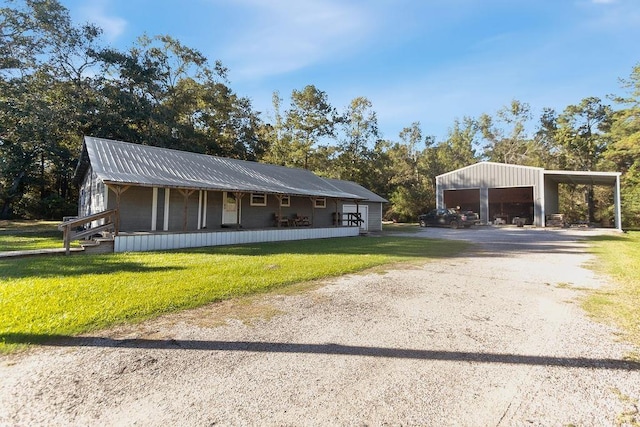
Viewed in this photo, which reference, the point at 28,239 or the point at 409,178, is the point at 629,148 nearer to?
the point at 409,178

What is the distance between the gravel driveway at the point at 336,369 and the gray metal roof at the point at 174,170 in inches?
305

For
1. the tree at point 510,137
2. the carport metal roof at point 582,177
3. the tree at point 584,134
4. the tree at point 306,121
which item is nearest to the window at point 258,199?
the tree at point 306,121

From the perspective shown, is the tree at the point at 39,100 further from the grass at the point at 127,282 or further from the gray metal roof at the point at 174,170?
the grass at the point at 127,282

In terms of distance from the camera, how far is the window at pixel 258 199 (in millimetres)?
15242

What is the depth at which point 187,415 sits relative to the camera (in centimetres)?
217

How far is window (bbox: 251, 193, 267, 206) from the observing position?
50.0 feet

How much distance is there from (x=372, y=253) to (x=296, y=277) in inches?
169

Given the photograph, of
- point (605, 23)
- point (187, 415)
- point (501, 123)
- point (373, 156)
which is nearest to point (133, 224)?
point (187, 415)

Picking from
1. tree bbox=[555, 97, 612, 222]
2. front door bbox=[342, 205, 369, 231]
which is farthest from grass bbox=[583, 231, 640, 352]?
tree bbox=[555, 97, 612, 222]

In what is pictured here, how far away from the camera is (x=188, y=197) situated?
40.3 feet

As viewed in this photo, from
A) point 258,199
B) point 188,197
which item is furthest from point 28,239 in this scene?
point 258,199

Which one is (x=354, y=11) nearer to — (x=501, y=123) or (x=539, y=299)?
(x=539, y=299)

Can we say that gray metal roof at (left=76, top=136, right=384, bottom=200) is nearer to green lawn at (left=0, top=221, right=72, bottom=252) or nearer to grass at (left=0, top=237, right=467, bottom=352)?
green lawn at (left=0, top=221, right=72, bottom=252)

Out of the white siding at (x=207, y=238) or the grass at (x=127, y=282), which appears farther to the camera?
the white siding at (x=207, y=238)
